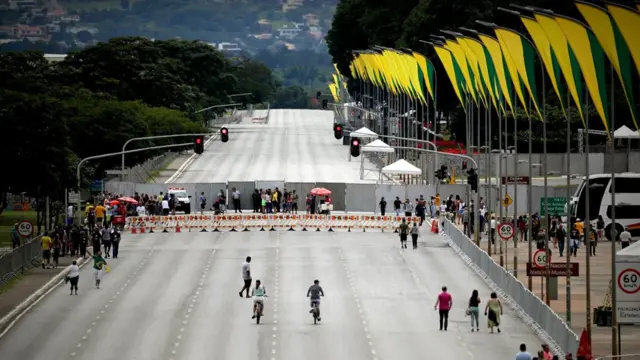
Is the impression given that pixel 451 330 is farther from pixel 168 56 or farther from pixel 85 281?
pixel 168 56

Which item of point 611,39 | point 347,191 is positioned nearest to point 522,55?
point 611,39

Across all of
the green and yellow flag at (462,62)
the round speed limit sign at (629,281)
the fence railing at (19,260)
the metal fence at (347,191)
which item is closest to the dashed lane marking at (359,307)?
the round speed limit sign at (629,281)

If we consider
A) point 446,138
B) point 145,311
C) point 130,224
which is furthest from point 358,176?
point 145,311

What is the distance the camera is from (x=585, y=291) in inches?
2302

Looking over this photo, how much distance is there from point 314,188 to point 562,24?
5112 cm

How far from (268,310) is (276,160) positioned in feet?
269

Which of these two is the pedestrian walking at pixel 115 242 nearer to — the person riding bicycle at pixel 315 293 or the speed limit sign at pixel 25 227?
the speed limit sign at pixel 25 227

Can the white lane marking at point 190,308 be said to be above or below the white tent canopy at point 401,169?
below

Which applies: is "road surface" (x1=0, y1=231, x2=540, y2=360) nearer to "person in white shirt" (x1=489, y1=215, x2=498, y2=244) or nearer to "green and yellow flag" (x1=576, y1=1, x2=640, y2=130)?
"person in white shirt" (x1=489, y1=215, x2=498, y2=244)

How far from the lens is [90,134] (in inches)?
4564

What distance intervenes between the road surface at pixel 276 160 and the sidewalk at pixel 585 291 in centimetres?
3660

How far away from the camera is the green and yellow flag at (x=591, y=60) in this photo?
147 feet

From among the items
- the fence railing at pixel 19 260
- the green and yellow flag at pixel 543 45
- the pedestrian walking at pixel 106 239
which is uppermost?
the green and yellow flag at pixel 543 45

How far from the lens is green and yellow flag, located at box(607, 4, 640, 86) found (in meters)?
39.3
